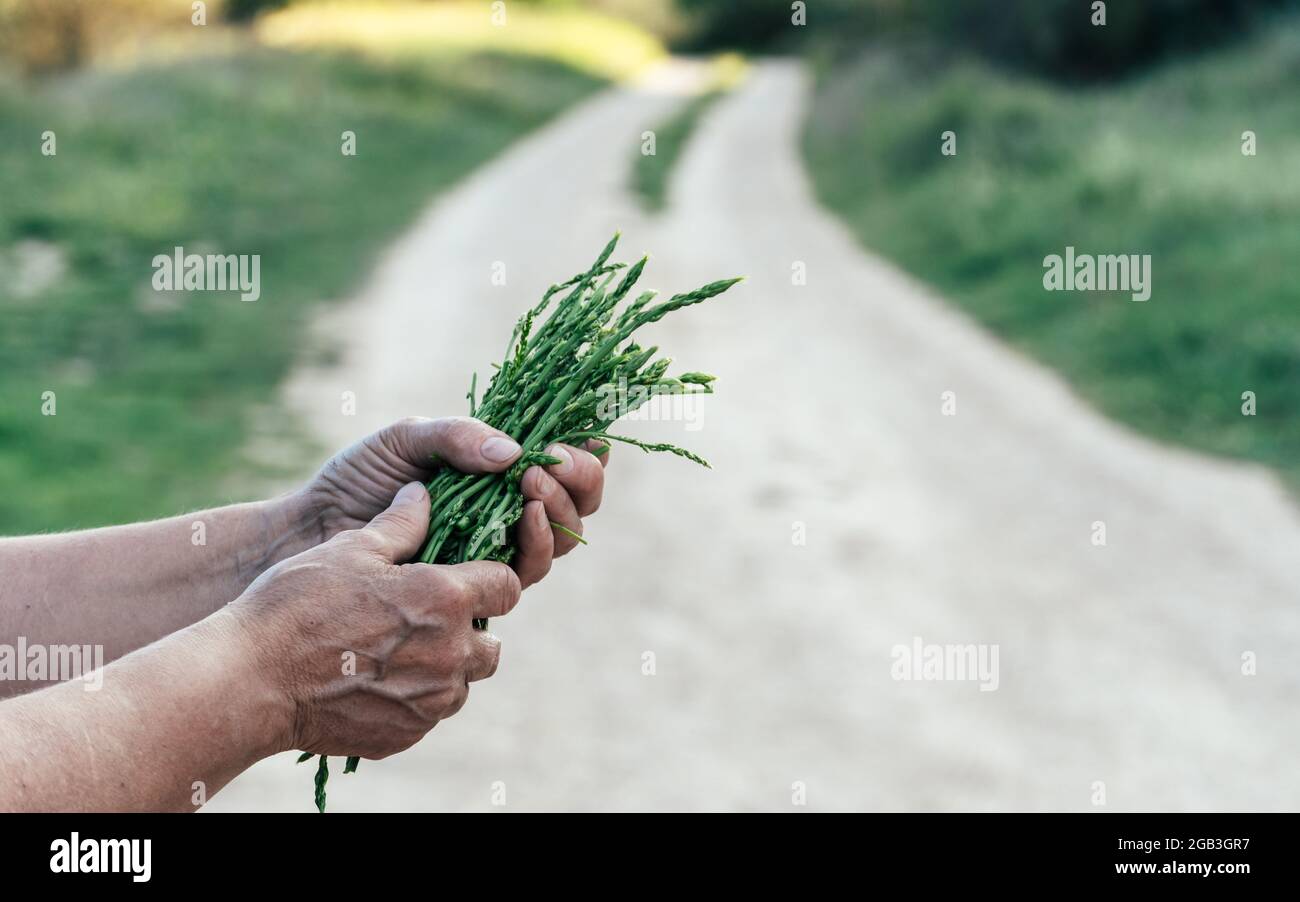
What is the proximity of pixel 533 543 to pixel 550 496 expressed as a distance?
0.09m

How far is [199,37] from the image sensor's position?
20.2 m

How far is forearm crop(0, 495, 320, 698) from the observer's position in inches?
84.5

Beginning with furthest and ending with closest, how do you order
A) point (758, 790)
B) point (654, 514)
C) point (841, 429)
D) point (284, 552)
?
1. point (841, 429)
2. point (654, 514)
3. point (758, 790)
4. point (284, 552)

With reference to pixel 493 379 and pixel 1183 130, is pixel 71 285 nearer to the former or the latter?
pixel 493 379

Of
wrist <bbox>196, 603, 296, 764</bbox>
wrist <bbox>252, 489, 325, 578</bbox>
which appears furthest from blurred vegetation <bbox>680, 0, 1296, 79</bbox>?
wrist <bbox>196, 603, 296, 764</bbox>

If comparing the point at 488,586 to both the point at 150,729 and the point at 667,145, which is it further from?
the point at 667,145

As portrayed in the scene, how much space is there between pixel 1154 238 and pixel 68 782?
9.60 meters

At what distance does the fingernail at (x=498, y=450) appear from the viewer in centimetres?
216

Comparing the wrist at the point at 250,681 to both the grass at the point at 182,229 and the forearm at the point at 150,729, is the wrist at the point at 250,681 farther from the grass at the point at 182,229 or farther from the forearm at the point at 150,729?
the grass at the point at 182,229

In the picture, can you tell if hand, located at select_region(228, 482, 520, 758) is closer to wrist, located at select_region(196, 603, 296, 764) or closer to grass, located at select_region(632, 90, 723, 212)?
wrist, located at select_region(196, 603, 296, 764)

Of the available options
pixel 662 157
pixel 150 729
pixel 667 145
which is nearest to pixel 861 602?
pixel 150 729

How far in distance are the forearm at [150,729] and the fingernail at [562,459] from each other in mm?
620

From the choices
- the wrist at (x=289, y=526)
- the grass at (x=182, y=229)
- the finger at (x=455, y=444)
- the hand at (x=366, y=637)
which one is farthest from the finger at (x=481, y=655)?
the grass at (x=182, y=229)

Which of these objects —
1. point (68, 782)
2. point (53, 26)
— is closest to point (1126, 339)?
point (68, 782)
